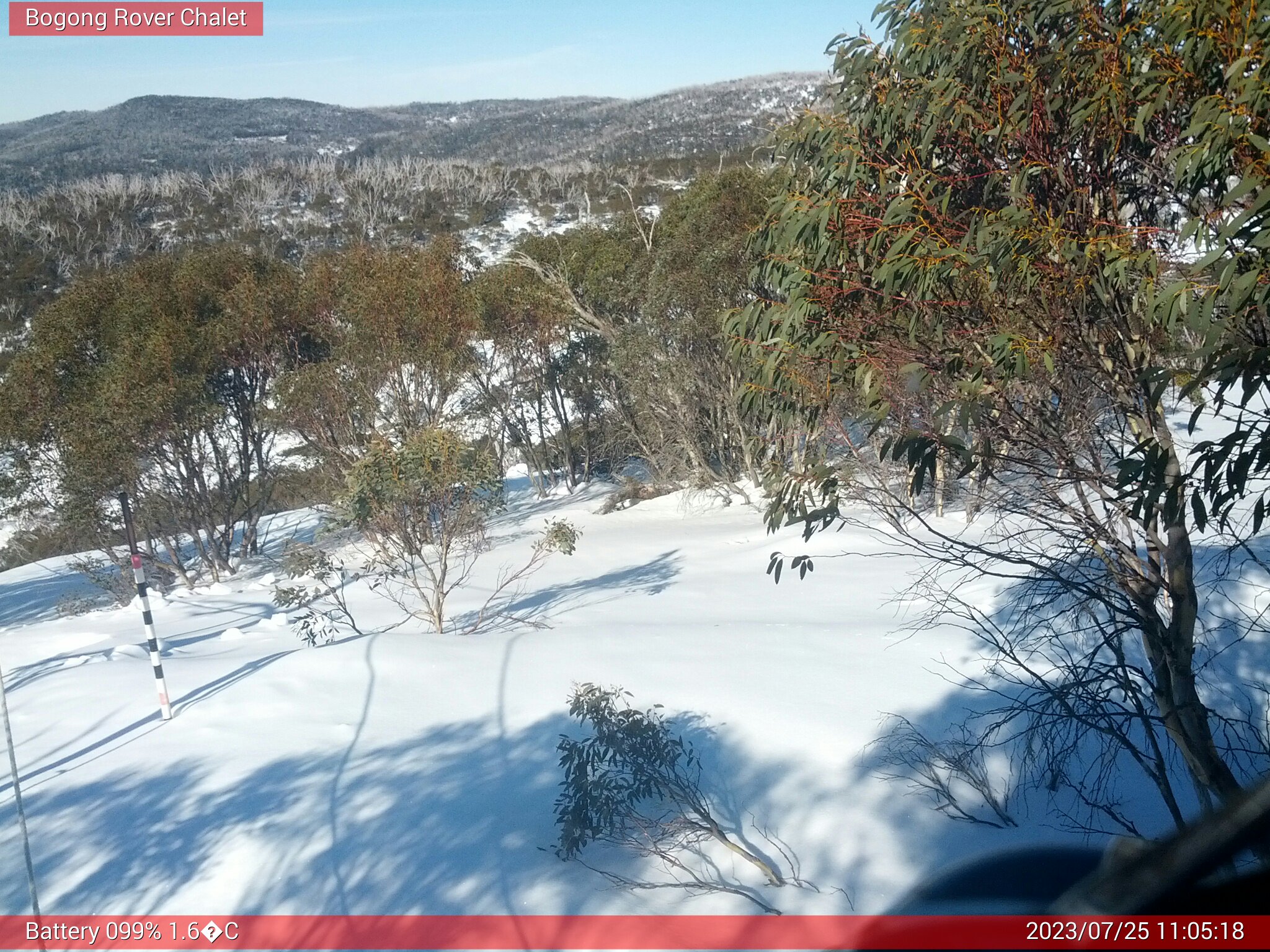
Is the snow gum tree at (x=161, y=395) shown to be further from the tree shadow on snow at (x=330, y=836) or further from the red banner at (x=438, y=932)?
→ the red banner at (x=438, y=932)

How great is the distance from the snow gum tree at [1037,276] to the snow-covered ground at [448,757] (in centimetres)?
114

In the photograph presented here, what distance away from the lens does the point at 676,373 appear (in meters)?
17.0

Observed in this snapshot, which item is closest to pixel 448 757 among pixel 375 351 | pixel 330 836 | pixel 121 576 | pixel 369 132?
pixel 330 836

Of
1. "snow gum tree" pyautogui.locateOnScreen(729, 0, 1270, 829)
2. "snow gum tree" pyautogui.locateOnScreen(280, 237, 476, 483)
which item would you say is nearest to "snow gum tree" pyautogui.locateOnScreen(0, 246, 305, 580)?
"snow gum tree" pyautogui.locateOnScreen(280, 237, 476, 483)

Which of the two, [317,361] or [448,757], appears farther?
[317,361]

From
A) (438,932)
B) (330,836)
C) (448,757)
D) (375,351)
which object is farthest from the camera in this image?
(375,351)

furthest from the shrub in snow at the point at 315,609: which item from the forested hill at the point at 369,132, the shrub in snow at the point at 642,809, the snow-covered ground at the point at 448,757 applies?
the forested hill at the point at 369,132

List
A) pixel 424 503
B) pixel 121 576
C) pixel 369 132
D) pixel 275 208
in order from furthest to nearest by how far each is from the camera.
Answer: pixel 369 132 → pixel 275 208 → pixel 121 576 → pixel 424 503

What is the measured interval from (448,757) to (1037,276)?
12.8ft

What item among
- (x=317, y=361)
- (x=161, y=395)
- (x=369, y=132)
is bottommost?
(x=161, y=395)

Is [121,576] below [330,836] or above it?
below

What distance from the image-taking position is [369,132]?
77375mm

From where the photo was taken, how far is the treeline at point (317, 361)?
1512 centimetres

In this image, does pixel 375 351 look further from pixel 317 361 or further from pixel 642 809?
pixel 642 809
